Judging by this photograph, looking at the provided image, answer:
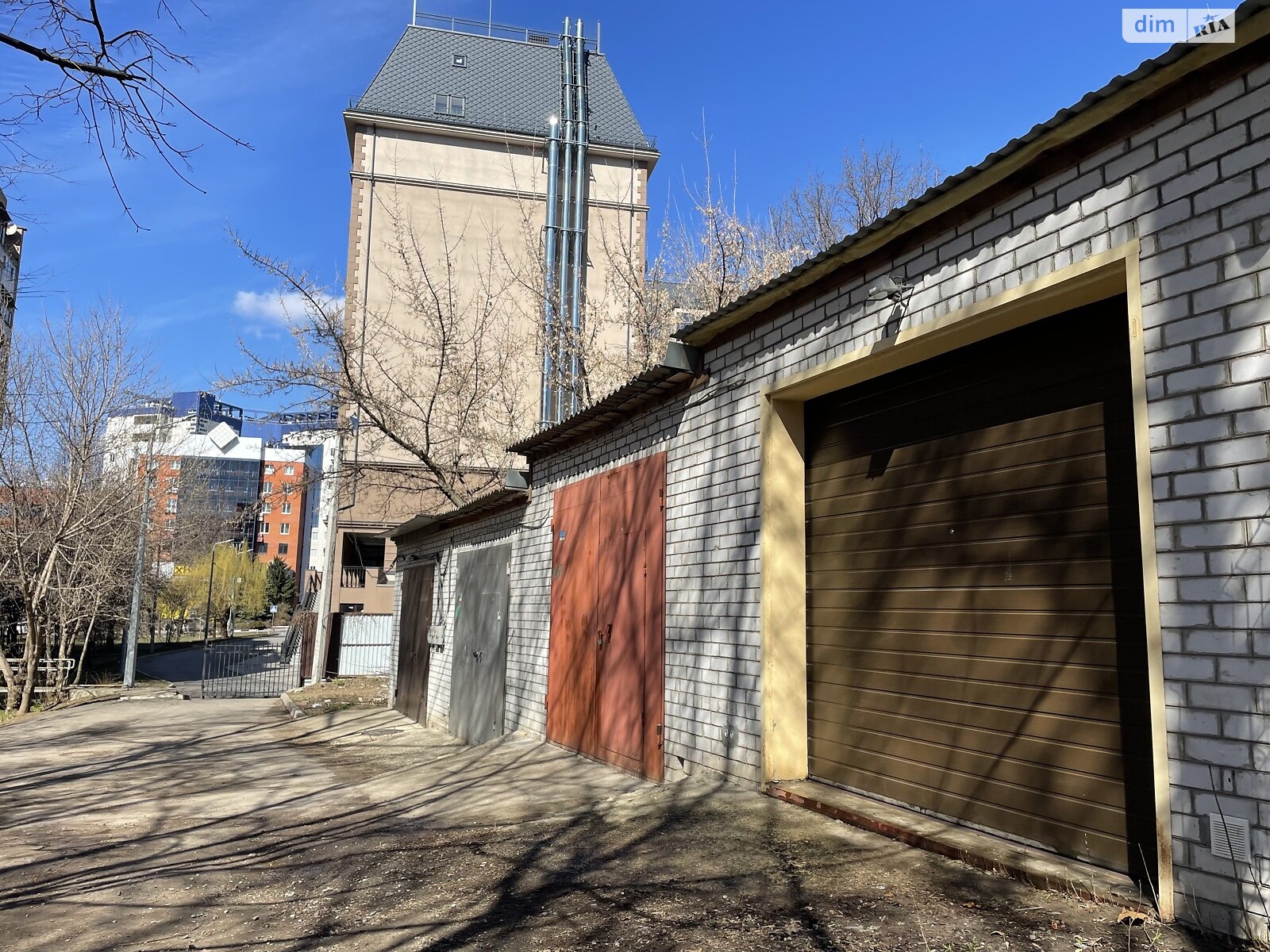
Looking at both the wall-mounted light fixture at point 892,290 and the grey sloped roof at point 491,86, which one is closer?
the wall-mounted light fixture at point 892,290

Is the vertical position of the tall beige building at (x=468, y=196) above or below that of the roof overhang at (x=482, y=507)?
above

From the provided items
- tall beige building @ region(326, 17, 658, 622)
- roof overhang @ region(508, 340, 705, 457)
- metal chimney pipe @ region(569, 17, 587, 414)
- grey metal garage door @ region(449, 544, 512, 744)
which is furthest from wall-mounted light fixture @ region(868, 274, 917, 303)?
tall beige building @ region(326, 17, 658, 622)

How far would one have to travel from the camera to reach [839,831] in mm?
4926

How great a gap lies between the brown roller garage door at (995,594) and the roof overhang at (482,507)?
5.60 meters

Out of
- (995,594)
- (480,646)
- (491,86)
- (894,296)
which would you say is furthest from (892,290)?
(491,86)

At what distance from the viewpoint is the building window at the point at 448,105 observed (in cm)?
2798

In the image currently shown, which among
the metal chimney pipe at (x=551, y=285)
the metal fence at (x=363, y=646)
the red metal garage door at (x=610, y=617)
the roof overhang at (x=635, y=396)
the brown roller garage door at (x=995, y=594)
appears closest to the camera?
the brown roller garage door at (x=995, y=594)

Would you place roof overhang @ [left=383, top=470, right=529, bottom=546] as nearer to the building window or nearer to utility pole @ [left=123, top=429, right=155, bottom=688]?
utility pole @ [left=123, top=429, right=155, bottom=688]

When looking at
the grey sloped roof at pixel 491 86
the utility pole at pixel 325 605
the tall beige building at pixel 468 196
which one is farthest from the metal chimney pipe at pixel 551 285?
the utility pole at pixel 325 605

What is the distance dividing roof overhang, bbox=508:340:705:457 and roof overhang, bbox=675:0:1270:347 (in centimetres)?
111

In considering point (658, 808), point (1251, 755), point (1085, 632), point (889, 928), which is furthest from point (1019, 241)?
point (658, 808)

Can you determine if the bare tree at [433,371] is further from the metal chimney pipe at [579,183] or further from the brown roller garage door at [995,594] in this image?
the brown roller garage door at [995,594]

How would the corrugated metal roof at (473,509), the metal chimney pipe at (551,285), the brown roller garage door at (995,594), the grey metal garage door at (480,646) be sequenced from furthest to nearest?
the metal chimney pipe at (551,285) < the grey metal garage door at (480,646) < the corrugated metal roof at (473,509) < the brown roller garage door at (995,594)

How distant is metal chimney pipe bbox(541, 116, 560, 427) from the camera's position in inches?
765
